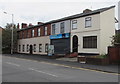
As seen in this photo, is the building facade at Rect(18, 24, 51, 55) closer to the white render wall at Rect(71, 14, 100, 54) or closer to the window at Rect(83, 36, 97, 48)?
the white render wall at Rect(71, 14, 100, 54)

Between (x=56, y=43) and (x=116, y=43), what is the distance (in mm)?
14846

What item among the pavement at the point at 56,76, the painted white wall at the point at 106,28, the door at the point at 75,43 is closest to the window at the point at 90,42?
the painted white wall at the point at 106,28

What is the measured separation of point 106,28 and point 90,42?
10.2 ft

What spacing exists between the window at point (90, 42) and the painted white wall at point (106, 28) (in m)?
1.09

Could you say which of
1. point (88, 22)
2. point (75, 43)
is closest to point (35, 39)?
point (75, 43)

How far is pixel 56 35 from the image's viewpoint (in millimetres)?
31875

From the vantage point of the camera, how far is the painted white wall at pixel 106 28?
2400cm

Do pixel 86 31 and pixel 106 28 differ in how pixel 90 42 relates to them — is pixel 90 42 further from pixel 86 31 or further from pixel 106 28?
pixel 106 28

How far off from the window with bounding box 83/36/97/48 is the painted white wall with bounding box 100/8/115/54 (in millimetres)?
1091

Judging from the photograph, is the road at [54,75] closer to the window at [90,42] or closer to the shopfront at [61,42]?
the window at [90,42]

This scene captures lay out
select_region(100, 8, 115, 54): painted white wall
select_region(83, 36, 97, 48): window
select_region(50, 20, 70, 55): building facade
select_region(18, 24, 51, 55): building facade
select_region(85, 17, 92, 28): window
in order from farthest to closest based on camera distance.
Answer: select_region(18, 24, 51, 55): building facade, select_region(50, 20, 70, 55): building facade, select_region(85, 17, 92, 28): window, select_region(83, 36, 97, 48): window, select_region(100, 8, 115, 54): painted white wall

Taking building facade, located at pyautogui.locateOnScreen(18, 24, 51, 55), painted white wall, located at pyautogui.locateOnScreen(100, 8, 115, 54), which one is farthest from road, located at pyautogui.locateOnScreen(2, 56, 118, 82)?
building facade, located at pyautogui.locateOnScreen(18, 24, 51, 55)

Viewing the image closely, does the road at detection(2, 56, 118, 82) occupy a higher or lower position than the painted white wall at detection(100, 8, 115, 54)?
lower

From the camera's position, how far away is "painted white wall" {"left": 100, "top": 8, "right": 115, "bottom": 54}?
78.7 ft
